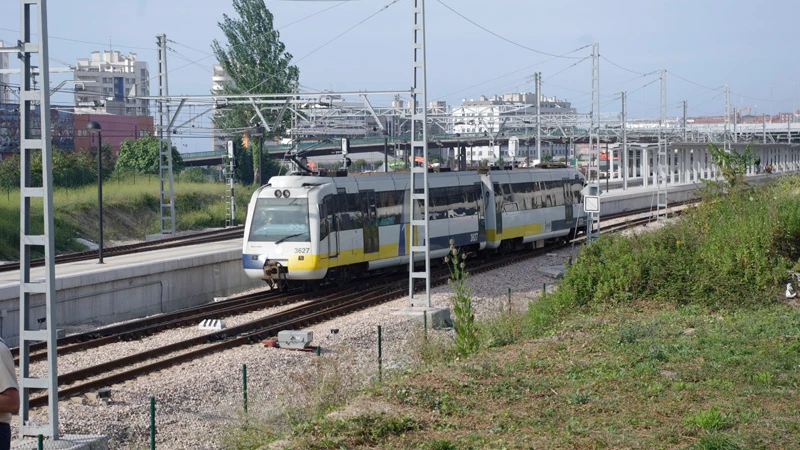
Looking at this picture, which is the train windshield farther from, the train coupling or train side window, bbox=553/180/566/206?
train side window, bbox=553/180/566/206

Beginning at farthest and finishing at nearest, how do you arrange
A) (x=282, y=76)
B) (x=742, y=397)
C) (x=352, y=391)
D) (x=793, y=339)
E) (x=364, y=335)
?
(x=282, y=76) < (x=364, y=335) < (x=793, y=339) < (x=352, y=391) < (x=742, y=397)

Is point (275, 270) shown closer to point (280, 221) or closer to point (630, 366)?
point (280, 221)

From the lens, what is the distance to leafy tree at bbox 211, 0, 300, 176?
54.7 meters

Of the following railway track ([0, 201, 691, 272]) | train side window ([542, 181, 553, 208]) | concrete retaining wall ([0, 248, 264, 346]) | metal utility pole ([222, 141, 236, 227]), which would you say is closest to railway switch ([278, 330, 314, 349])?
concrete retaining wall ([0, 248, 264, 346])

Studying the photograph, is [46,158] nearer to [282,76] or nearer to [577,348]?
[577,348]

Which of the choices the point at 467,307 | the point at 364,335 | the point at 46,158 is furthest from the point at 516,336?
the point at 46,158

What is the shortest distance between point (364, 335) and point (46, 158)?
8.98 metres

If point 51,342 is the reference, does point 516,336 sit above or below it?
below

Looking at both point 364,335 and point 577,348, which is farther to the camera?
point 364,335

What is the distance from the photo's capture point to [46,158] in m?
8.60

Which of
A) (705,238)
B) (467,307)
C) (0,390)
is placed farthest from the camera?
(705,238)

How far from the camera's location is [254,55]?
55219mm

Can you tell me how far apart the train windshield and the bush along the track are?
660 cm

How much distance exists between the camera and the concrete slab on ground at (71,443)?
861 cm
